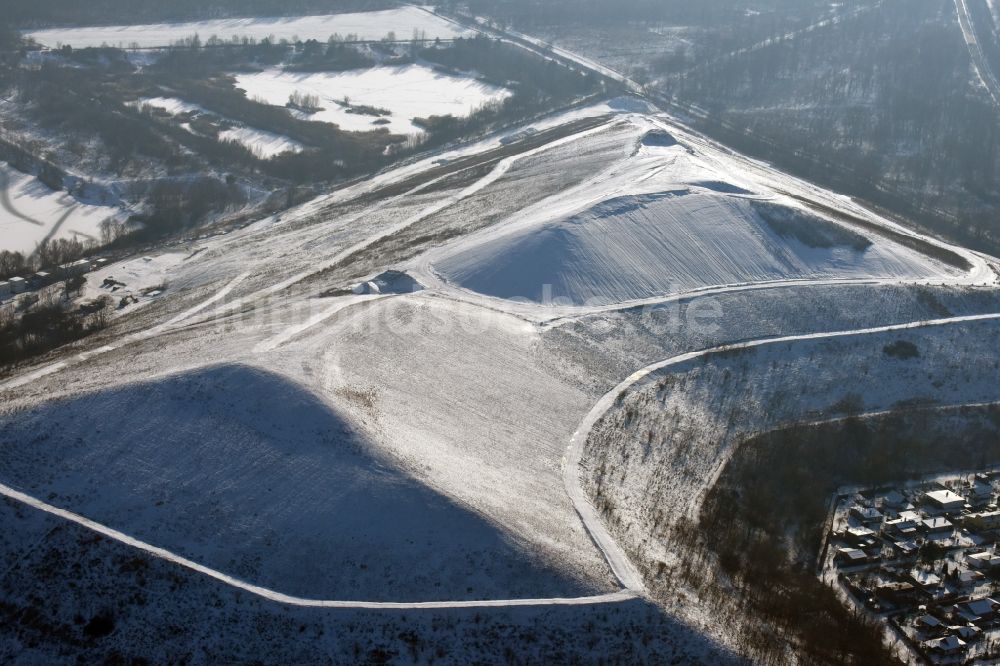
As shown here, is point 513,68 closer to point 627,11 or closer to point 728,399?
point 627,11

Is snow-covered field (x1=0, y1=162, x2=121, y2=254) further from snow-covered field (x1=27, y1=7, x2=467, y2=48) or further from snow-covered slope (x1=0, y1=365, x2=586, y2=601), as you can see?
snow-covered field (x1=27, y1=7, x2=467, y2=48)

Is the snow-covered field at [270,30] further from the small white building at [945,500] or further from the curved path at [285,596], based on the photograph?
the small white building at [945,500]

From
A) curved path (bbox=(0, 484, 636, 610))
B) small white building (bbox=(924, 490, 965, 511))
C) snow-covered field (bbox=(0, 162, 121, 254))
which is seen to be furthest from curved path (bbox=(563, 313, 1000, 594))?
snow-covered field (bbox=(0, 162, 121, 254))

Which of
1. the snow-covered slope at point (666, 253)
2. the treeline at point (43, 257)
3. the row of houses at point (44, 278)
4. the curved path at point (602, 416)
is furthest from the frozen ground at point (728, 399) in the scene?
the treeline at point (43, 257)

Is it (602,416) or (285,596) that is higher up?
(602,416)

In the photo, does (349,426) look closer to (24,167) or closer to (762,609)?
(762,609)

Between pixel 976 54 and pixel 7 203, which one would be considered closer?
pixel 7 203

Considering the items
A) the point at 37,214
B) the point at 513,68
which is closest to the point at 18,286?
the point at 37,214

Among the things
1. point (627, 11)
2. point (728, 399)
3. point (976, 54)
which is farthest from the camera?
point (627, 11)
